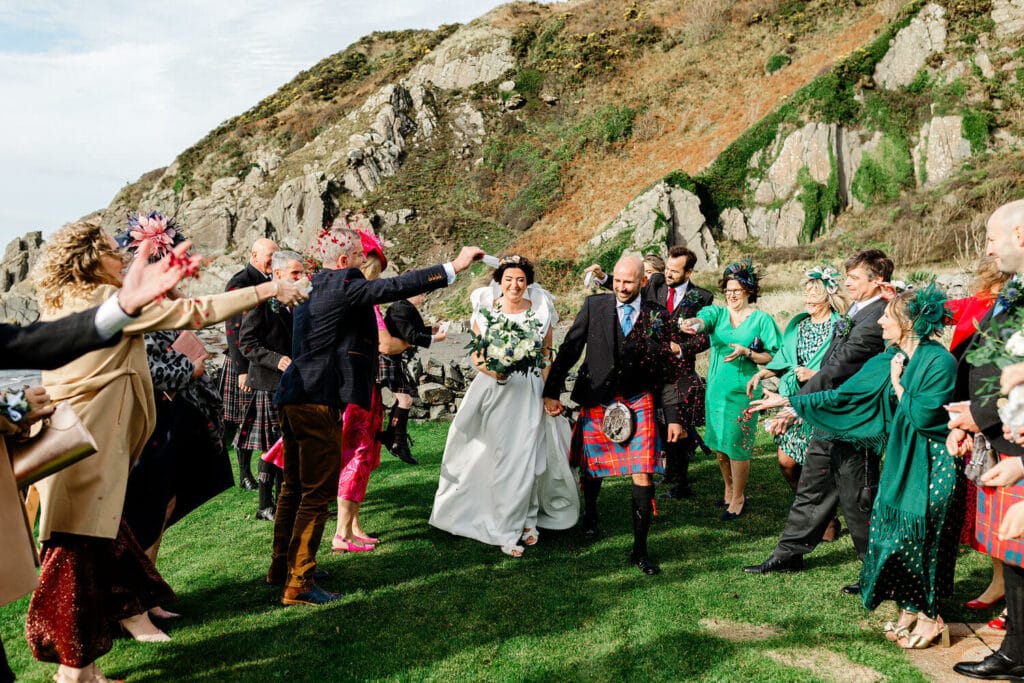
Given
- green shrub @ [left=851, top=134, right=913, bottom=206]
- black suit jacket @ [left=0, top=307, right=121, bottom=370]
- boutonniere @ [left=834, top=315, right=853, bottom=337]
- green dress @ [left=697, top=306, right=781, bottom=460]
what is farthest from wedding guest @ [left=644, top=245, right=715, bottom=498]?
green shrub @ [left=851, top=134, right=913, bottom=206]

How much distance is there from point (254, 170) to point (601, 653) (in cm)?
4123

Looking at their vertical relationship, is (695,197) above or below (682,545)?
above

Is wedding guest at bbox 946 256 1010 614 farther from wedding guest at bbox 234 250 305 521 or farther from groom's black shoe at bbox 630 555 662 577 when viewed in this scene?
wedding guest at bbox 234 250 305 521

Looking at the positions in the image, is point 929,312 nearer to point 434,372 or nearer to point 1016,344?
point 1016,344

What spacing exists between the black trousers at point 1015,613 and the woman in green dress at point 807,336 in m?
2.08

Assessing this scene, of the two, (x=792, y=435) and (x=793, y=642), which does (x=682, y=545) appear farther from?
(x=793, y=642)

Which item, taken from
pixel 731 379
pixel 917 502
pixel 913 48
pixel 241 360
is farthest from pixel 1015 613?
pixel 913 48

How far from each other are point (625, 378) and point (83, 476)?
3.55 meters

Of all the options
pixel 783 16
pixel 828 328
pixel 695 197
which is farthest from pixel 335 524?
pixel 783 16

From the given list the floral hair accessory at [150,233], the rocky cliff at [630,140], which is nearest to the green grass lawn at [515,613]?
the floral hair accessory at [150,233]

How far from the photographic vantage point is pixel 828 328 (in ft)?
18.6

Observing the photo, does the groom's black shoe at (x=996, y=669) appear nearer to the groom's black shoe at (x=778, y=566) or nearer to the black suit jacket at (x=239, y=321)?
the groom's black shoe at (x=778, y=566)

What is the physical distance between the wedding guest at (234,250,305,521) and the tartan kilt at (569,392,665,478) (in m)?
2.38

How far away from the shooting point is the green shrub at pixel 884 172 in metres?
25.2
